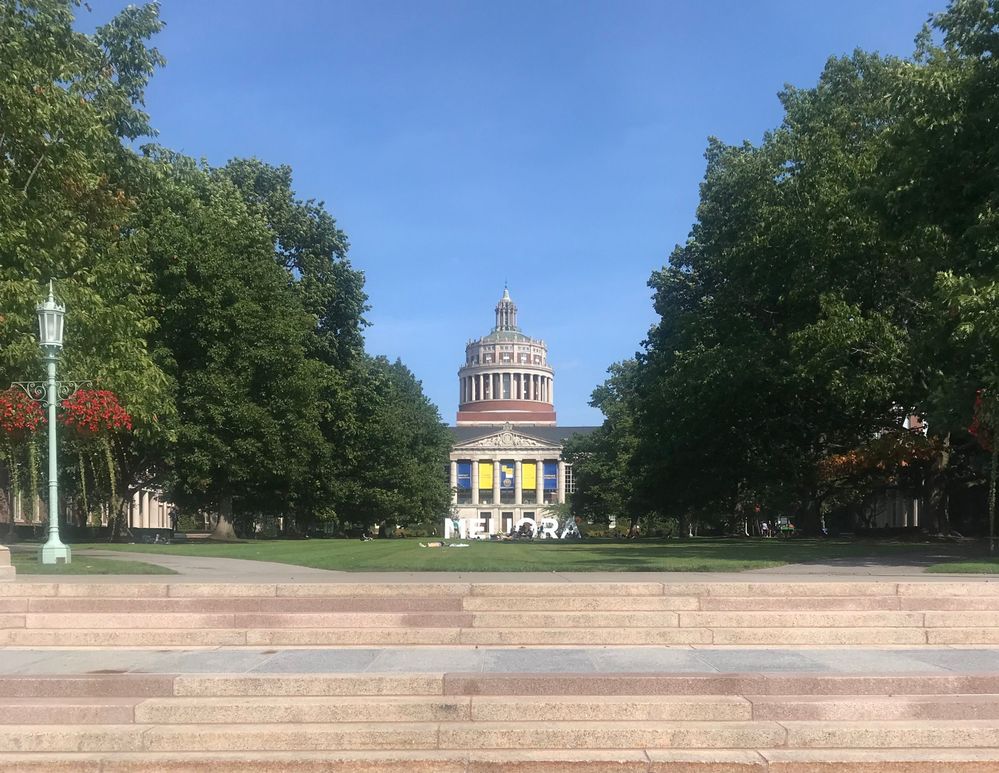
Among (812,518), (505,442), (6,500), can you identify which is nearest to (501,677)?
(812,518)

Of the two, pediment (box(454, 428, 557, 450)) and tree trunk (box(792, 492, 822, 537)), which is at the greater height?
pediment (box(454, 428, 557, 450))

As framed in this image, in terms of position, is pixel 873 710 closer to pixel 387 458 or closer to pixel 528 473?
pixel 387 458

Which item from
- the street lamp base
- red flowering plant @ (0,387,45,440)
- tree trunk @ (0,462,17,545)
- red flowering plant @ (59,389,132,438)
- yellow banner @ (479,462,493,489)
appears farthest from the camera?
yellow banner @ (479,462,493,489)

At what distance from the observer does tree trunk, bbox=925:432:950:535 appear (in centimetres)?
3359

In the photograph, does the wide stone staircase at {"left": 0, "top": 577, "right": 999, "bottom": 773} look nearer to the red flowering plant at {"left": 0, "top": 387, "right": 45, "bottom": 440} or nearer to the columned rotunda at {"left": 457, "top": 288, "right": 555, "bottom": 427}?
the red flowering plant at {"left": 0, "top": 387, "right": 45, "bottom": 440}

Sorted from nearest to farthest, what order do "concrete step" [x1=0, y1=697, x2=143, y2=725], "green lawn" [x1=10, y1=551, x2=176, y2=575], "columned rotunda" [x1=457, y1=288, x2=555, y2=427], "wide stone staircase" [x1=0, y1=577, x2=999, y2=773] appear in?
"wide stone staircase" [x1=0, y1=577, x2=999, y2=773] → "concrete step" [x1=0, y1=697, x2=143, y2=725] → "green lawn" [x1=10, y1=551, x2=176, y2=575] → "columned rotunda" [x1=457, y1=288, x2=555, y2=427]

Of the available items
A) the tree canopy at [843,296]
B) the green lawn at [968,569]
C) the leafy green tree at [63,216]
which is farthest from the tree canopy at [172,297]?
the green lawn at [968,569]

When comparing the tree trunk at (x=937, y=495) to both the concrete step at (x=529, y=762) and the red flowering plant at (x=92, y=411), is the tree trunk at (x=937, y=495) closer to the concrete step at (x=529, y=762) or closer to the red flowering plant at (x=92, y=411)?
the red flowering plant at (x=92, y=411)

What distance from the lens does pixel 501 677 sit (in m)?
8.14

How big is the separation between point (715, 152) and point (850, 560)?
26099 mm

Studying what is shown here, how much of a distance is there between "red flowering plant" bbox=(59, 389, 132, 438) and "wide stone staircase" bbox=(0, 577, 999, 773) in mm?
8811

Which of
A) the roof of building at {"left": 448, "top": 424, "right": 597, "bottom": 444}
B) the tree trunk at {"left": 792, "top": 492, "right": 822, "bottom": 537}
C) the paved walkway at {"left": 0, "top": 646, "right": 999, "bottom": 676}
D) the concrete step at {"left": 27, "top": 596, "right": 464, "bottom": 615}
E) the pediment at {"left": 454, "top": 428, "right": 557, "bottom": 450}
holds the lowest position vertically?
the tree trunk at {"left": 792, "top": 492, "right": 822, "bottom": 537}

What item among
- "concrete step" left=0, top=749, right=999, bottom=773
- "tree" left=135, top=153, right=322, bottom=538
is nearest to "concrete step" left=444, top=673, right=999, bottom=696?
"concrete step" left=0, top=749, right=999, bottom=773

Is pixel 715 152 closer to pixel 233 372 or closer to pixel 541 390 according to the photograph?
pixel 233 372
